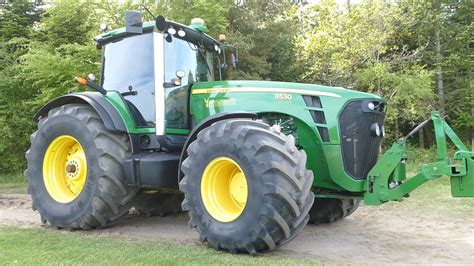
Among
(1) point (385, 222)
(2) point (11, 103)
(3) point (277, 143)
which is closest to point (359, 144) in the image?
(3) point (277, 143)

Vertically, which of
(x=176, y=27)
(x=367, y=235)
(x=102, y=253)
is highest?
(x=176, y=27)

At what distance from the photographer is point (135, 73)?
6.12 m

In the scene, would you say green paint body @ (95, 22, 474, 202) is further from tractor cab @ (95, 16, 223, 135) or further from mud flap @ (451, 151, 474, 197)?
tractor cab @ (95, 16, 223, 135)

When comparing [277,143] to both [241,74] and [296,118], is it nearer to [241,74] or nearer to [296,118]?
[296,118]

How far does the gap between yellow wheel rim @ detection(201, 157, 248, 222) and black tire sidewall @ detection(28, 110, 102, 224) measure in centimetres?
153

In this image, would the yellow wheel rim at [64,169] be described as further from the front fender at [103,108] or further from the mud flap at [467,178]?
the mud flap at [467,178]

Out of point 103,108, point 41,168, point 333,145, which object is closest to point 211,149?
point 333,145

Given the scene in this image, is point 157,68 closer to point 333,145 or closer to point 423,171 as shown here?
point 333,145

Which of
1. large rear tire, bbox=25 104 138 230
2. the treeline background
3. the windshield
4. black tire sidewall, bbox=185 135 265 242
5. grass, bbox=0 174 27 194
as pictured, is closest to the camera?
black tire sidewall, bbox=185 135 265 242

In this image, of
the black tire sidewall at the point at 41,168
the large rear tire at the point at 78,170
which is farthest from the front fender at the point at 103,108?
the black tire sidewall at the point at 41,168

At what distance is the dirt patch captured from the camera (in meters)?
4.65

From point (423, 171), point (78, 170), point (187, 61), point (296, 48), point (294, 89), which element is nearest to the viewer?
point (423, 171)

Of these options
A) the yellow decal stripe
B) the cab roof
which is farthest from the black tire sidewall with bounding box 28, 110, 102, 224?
the yellow decal stripe

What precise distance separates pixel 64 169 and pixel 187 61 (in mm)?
2202
